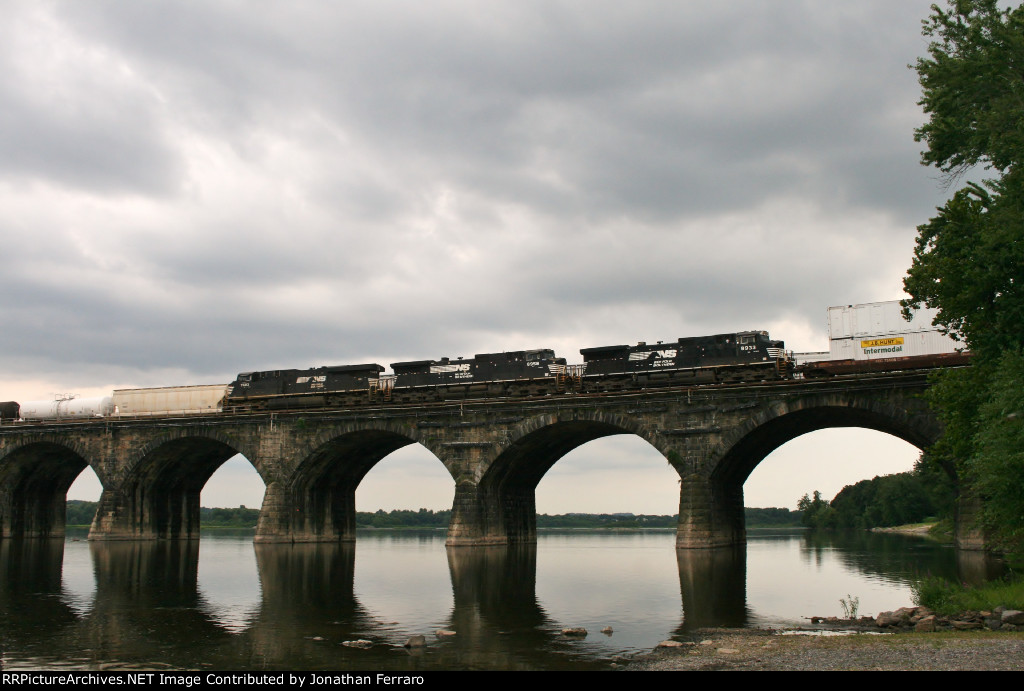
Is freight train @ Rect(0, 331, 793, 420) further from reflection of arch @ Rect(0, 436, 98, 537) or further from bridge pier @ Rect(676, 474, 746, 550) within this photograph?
bridge pier @ Rect(676, 474, 746, 550)

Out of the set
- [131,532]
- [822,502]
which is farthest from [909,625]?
[822,502]

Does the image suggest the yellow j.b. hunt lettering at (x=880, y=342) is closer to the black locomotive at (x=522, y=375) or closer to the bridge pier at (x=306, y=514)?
the black locomotive at (x=522, y=375)

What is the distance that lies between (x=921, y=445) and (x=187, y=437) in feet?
148

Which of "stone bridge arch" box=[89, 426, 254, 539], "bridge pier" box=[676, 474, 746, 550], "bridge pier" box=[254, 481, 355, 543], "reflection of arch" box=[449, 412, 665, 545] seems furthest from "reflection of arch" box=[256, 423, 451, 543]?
"bridge pier" box=[676, 474, 746, 550]

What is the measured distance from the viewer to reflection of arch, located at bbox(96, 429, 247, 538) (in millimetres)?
56656

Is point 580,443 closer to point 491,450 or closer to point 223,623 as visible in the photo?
point 491,450

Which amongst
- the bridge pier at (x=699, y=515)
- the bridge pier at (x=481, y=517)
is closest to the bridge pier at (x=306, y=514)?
the bridge pier at (x=481, y=517)

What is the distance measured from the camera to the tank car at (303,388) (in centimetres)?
5438

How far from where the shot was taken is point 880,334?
1633 inches

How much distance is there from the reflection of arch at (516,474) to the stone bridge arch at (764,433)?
3.13 meters

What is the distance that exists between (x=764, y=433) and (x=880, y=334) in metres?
7.84

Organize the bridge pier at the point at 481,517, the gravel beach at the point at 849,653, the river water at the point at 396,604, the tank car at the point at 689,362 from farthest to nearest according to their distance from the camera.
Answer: the bridge pier at the point at 481,517
the tank car at the point at 689,362
the river water at the point at 396,604
the gravel beach at the point at 849,653

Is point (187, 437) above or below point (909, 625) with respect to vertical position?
above

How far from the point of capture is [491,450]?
4694 centimetres
